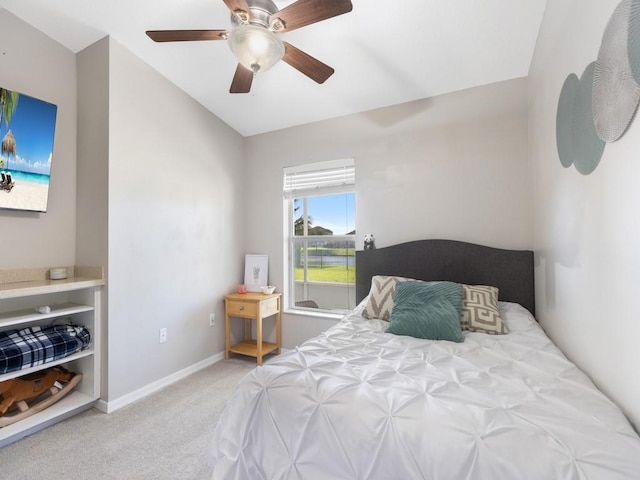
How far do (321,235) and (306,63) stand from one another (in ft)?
6.12

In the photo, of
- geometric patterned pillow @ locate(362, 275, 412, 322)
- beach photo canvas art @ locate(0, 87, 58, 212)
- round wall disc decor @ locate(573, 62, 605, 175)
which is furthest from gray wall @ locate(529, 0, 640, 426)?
beach photo canvas art @ locate(0, 87, 58, 212)

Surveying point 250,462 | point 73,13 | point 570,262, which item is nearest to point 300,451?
point 250,462

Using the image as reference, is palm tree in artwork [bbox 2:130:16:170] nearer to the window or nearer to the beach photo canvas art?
the beach photo canvas art

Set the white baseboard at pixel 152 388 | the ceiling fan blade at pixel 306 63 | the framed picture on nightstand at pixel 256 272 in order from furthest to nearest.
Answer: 1. the framed picture on nightstand at pixel 256 272
2. the white baseboard at pixel 152 388
3. the ceiling fan blade at pixel 306 63

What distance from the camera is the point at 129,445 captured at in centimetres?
184

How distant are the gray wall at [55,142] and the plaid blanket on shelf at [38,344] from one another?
508mm

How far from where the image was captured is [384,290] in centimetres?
226

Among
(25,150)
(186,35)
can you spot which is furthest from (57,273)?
(186,35)

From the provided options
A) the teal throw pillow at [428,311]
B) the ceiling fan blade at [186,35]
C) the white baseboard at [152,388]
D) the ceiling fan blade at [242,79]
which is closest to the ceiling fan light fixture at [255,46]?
the ceiling fan blade at [186,35]

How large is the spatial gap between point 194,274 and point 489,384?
2616 millimetres

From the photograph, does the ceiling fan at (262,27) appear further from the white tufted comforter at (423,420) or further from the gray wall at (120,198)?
the white tufted comforter at (423,420)

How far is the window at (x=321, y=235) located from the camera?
10.5 feet

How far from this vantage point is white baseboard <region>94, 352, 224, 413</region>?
7.30ft

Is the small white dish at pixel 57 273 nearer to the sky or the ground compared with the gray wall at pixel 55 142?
nearer to the ground
